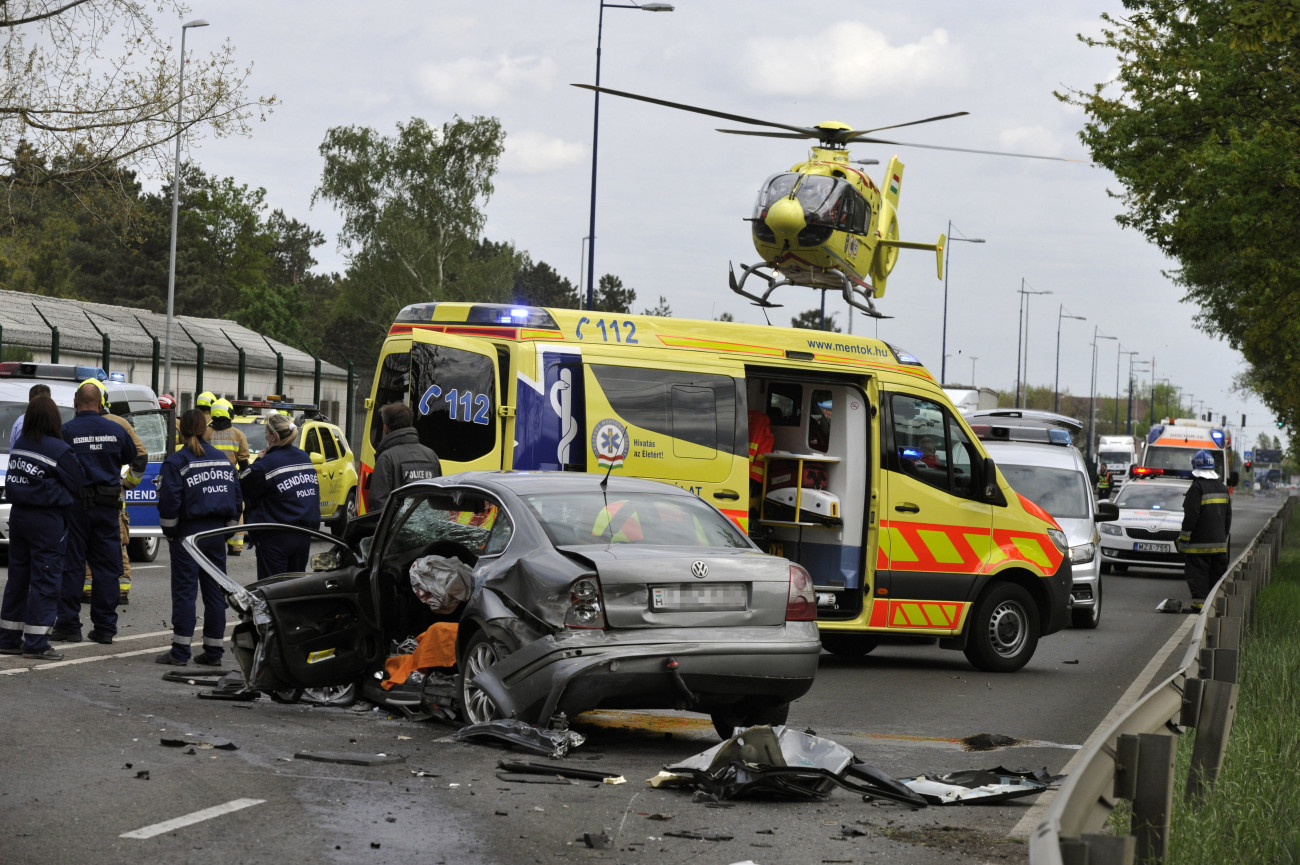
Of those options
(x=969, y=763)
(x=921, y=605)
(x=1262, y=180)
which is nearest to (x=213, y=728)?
(x=969, y=763)

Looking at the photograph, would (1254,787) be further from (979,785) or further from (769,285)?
(769,285)

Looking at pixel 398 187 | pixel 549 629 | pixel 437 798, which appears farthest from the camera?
pixel 398 187

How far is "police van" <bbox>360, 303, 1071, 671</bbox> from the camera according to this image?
11617 mm

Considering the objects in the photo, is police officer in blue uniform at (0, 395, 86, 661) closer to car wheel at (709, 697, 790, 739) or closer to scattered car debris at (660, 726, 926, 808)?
car wheel at (709, 697, 790, 739)

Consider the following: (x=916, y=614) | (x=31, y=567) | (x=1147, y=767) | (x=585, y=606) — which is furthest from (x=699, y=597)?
(x=31, y=567)

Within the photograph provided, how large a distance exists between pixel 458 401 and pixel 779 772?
5.41 meters

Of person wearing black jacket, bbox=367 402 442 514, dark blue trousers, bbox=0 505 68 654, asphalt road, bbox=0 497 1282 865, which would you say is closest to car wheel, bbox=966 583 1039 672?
asphalt road, bbox=0 497 1282 865

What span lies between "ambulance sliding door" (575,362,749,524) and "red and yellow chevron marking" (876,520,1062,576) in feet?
4.28

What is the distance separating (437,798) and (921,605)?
22.5ft

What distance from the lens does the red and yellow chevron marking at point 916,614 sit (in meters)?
12.5

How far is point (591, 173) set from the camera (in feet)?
107

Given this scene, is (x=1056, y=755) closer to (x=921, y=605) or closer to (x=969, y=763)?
(x=969, y=763)

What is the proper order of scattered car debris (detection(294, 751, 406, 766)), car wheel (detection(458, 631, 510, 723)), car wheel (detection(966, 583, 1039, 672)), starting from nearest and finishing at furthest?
scattered car debris (detection(294, 751, 406, 766)) < car wheel (detection(458, 631, 510, 723)) < car wheel (detection(966, 583, 1039, 672))

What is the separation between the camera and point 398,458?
11.1 metres
